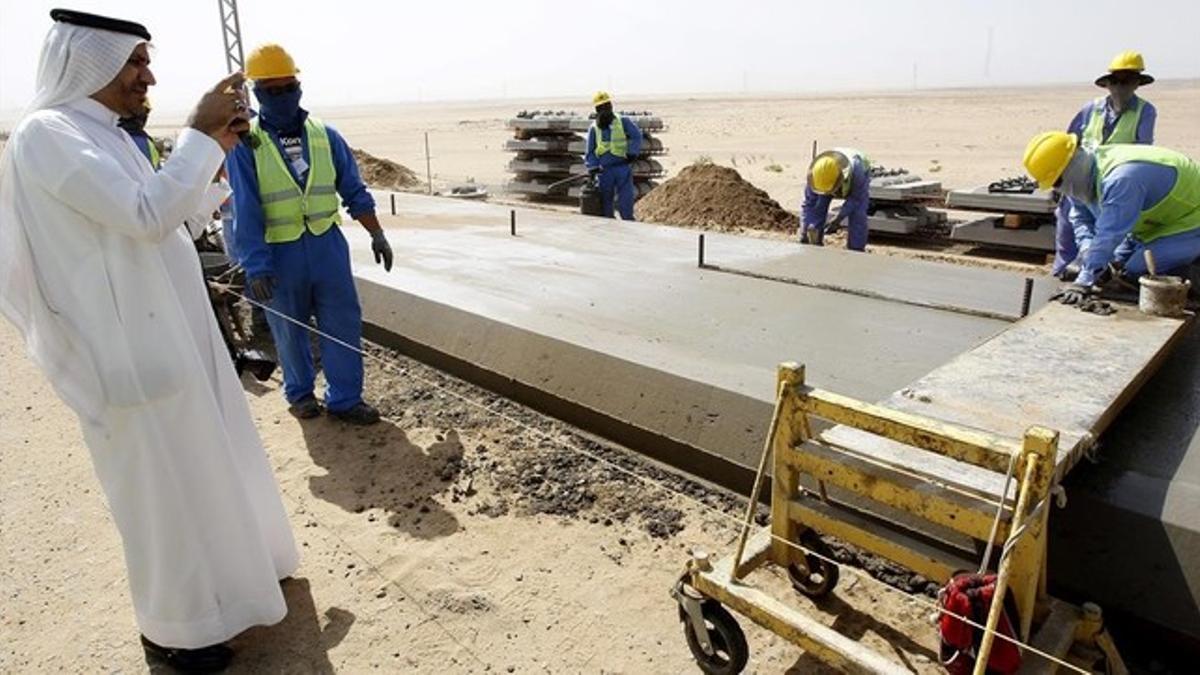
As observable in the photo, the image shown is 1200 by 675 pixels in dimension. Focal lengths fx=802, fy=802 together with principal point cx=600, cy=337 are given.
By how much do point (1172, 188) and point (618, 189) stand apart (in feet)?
22.9

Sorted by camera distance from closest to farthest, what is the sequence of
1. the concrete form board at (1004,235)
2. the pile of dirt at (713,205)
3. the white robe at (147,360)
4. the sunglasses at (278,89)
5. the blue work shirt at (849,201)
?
the white robe at (147,360) < the sunglasses at (278,89) < the blue work shirt at (849,201) < the concrete form board at (1004,235) < the pile of dirt at (713,205)

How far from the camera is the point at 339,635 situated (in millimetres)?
2930

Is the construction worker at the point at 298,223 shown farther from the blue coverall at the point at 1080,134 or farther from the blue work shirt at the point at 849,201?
the blue coverall at the point at 1080,134

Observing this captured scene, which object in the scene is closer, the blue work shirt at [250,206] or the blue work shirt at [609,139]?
the blue work shirt at [250,206]

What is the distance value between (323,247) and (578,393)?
1609mm

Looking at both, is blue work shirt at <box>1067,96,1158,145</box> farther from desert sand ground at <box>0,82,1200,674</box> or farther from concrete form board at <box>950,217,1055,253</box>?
desert sand ground at <box>0,82,1200,674</box>

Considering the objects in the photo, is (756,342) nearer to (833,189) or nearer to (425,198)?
(833,189)

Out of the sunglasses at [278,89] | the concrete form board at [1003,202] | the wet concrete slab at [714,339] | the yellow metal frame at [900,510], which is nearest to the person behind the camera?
the yellow metal frame at [900,510]

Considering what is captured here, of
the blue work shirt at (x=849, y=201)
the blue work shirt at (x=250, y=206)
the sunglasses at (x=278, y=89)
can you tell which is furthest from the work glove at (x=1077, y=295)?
the sunglasses at (x=278, y=89)

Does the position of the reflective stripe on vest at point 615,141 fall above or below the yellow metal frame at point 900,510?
above

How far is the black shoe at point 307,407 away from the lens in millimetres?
4898

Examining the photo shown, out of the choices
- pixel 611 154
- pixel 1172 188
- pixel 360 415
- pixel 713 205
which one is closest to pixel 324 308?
pixel 360 415

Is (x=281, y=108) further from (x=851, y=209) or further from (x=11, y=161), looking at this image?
(x=851, y=209)

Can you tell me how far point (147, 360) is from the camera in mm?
2412
